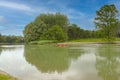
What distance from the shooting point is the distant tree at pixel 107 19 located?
39.3 metres

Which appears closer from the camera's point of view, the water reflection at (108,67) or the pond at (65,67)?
the water reflection at (108,67)

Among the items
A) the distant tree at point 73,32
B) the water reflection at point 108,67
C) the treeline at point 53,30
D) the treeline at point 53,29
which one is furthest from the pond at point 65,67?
the distant tree at point 73,32

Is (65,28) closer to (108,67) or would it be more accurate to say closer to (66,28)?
(66,28)

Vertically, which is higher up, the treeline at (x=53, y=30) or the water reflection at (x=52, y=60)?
the treeline at (x=53, y=30)

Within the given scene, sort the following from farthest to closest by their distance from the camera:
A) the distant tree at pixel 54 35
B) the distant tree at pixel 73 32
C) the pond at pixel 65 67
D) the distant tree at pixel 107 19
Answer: the distant tree at pixel 73 32, the distant tree at pixel 54 35, the distant tree at pixel 107 19, the pond at pixel 65 67

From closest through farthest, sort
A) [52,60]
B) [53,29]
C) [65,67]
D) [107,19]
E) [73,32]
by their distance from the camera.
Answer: [65,67], [52,60], [107,19], [53,29], [73,32]

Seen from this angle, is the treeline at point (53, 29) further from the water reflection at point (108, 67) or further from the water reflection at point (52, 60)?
the water reflection at point (108, 67)

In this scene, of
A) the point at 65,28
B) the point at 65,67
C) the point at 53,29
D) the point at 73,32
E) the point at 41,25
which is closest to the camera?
the point at 65,67

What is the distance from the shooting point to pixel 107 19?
130 feet

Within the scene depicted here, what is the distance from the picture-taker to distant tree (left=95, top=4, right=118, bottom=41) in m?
39.3

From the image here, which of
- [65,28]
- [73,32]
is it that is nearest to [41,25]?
[65,28]

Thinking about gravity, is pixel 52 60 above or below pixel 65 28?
below

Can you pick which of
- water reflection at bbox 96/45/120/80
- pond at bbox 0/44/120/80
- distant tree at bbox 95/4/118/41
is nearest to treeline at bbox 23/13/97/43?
distant tree at bbox 95/4/118/41

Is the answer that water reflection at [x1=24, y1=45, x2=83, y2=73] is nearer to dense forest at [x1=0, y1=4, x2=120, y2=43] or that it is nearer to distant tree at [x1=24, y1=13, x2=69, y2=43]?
dense forest at [x1=0, y1=4, x2=120, y2=43]
